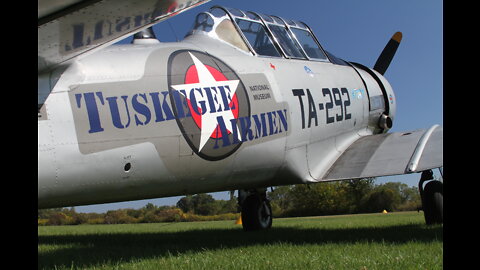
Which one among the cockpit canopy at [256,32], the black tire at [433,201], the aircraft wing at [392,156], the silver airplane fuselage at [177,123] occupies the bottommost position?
the black tire at [433,201]

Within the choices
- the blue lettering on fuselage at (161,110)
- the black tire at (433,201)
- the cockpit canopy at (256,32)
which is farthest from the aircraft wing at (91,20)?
the black tire at (433,201)

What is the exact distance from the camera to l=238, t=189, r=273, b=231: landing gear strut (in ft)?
33.1

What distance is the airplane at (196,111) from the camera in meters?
4.54

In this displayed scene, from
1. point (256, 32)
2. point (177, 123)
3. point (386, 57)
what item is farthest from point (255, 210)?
point (386, 57)

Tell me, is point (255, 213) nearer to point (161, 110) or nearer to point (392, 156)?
point (392, 156)

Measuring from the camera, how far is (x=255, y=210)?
10.1m

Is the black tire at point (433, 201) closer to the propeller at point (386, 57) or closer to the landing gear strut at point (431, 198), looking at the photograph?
the landing gear strut at point (431, 198)

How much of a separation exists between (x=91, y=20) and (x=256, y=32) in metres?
4.60

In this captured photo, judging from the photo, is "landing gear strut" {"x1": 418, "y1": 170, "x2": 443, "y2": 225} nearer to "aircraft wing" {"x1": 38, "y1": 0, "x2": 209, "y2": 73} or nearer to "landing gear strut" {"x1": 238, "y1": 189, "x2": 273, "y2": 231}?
"landing gear strut" {"x1": 238, "y1": 189, "x2": 273, "y2": 231}

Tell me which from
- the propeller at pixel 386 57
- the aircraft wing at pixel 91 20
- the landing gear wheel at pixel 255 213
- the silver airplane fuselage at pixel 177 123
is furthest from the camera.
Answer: the propeller at pixel 386 57
